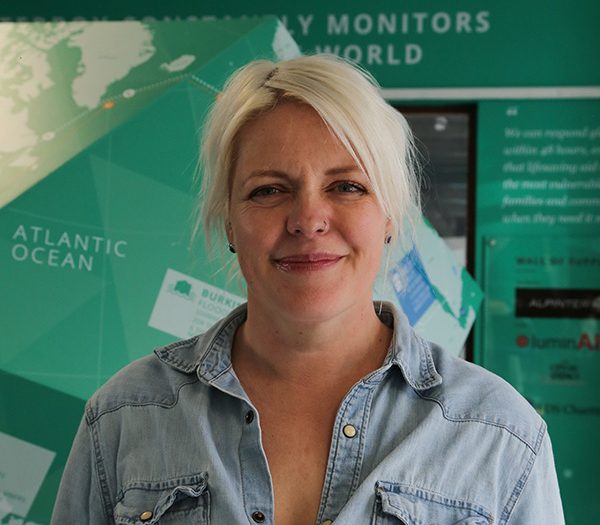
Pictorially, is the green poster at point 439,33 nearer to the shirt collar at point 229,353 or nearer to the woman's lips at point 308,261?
the shirt collar at point 229,353

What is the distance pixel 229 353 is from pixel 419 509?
14.7 inches

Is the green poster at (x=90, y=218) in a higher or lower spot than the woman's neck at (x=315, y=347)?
higher

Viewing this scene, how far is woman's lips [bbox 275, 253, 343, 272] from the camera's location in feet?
4.13

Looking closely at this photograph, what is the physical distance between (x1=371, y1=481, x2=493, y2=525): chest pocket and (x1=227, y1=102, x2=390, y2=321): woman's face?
10.1 inches

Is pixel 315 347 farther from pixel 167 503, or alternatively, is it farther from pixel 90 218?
pixel 90 218

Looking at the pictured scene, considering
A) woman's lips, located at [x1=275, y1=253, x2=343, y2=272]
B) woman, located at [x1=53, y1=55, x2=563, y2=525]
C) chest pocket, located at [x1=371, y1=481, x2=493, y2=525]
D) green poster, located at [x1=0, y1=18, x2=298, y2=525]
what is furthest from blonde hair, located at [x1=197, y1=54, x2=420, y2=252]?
→ green poster, located at [x1=0, y1=18, x2=298, y2=525]

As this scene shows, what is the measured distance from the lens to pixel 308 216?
1.25 m

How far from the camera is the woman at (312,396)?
125 centimetres

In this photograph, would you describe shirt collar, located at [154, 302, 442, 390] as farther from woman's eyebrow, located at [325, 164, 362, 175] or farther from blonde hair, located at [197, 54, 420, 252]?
woman's eyebrow, located at [325, 164, 362, 175]

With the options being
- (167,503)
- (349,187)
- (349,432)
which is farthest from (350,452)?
(349,187)

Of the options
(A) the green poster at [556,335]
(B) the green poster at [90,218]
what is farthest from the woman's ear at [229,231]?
(A) the green poster at [556,335]

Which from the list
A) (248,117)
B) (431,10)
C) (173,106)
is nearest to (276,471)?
(248,117)

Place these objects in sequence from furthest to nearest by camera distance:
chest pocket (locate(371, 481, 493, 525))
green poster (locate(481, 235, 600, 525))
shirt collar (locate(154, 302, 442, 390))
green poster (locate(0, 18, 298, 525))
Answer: green poster (locate(481, 235, 600, 525)) < green poster (locate(0, 18, 298, 525)) < shirt collar (locate(154, 302, 442, 390)) < chest pocket (locate(371, 481, 493, 525))

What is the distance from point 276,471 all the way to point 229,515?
9cm
